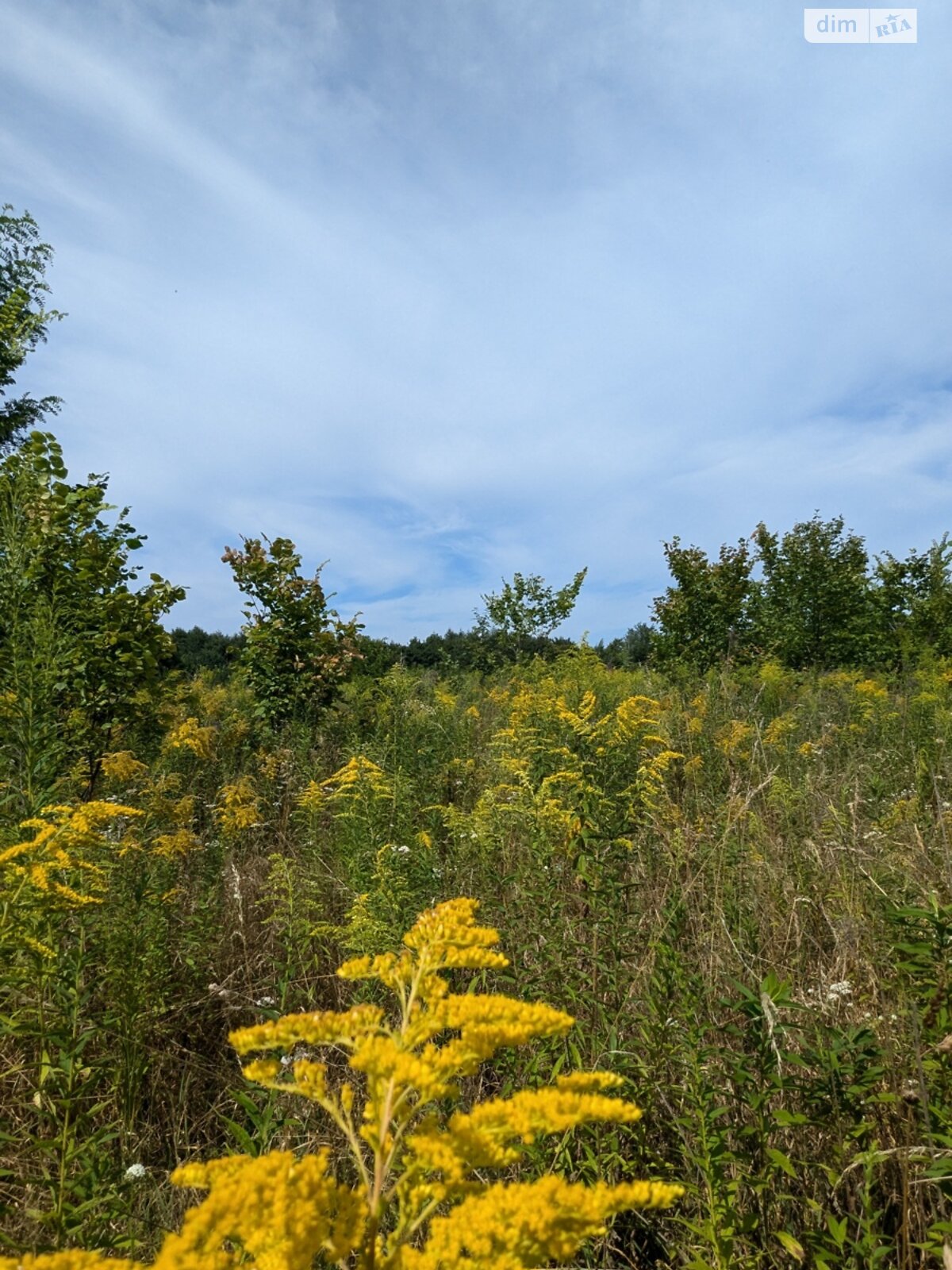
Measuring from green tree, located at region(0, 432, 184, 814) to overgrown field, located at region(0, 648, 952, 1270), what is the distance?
456 millimetres

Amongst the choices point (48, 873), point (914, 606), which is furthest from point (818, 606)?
point (48, 873)

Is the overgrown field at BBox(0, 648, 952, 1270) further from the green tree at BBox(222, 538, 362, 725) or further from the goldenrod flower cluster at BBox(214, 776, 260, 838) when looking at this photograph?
the green tree at BBox(222, 538, 362, 725)

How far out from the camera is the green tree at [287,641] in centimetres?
752

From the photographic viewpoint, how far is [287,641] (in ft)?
24.9

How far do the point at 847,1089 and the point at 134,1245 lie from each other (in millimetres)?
1550

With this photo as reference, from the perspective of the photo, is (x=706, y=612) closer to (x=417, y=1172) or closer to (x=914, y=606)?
(x=914, y=606)

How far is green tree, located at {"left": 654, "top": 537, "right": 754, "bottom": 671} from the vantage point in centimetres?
1547

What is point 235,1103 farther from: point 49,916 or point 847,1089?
point 847,1089

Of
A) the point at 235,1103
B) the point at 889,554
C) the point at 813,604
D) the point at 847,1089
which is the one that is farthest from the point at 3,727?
the point at 889,554

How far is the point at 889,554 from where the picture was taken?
18688 mm

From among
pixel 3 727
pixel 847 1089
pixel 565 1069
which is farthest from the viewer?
pixel 3 727

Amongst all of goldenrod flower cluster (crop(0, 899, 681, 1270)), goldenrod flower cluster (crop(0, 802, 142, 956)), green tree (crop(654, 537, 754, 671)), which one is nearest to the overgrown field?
goldenrod flower cluster (crop(0, 802, 142, 956))

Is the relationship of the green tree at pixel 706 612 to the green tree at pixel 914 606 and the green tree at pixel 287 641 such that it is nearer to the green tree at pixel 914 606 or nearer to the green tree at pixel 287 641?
the green tree at pixel 914 606

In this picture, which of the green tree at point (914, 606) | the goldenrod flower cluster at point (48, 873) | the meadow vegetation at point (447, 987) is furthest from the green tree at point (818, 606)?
the goldenrod flower cluster at point (48, 873)
